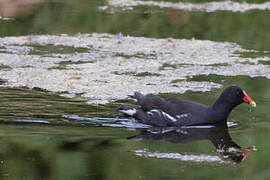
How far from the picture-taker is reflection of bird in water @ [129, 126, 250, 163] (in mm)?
7336

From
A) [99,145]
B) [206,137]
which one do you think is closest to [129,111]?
[206,137]

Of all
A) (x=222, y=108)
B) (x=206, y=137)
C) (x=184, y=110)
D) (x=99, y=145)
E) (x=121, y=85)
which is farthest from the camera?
(x=121, y=85)

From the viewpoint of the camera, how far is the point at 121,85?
10500mm

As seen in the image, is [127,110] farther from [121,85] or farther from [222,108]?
[121,85]

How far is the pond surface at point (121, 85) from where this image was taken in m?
6.82

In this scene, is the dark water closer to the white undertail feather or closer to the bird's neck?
the white undertail feather

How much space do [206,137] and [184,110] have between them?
0.66 m

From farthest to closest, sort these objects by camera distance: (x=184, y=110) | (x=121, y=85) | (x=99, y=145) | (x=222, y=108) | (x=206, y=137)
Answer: (x=121, y=85)
(x=222, y=108)
(x=184, y=110)
(x=206, y=137)
(x=99, y=145)

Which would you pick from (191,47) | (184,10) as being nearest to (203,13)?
(184,10)

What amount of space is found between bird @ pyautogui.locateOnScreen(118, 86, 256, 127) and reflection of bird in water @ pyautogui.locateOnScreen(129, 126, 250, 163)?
0.12m

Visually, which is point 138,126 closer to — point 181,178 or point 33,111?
point 33,111

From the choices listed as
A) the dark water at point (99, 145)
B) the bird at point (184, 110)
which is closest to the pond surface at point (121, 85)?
the dark water at point (99, 145)

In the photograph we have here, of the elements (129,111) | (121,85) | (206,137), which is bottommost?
(206,137)

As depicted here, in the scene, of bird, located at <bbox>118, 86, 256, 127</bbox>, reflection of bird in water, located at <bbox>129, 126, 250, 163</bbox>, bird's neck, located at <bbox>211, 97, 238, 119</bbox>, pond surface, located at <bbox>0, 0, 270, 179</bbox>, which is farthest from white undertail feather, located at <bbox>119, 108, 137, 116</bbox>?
bird's neck, located at <bbox>211, 97, 238, 119</bbox>
